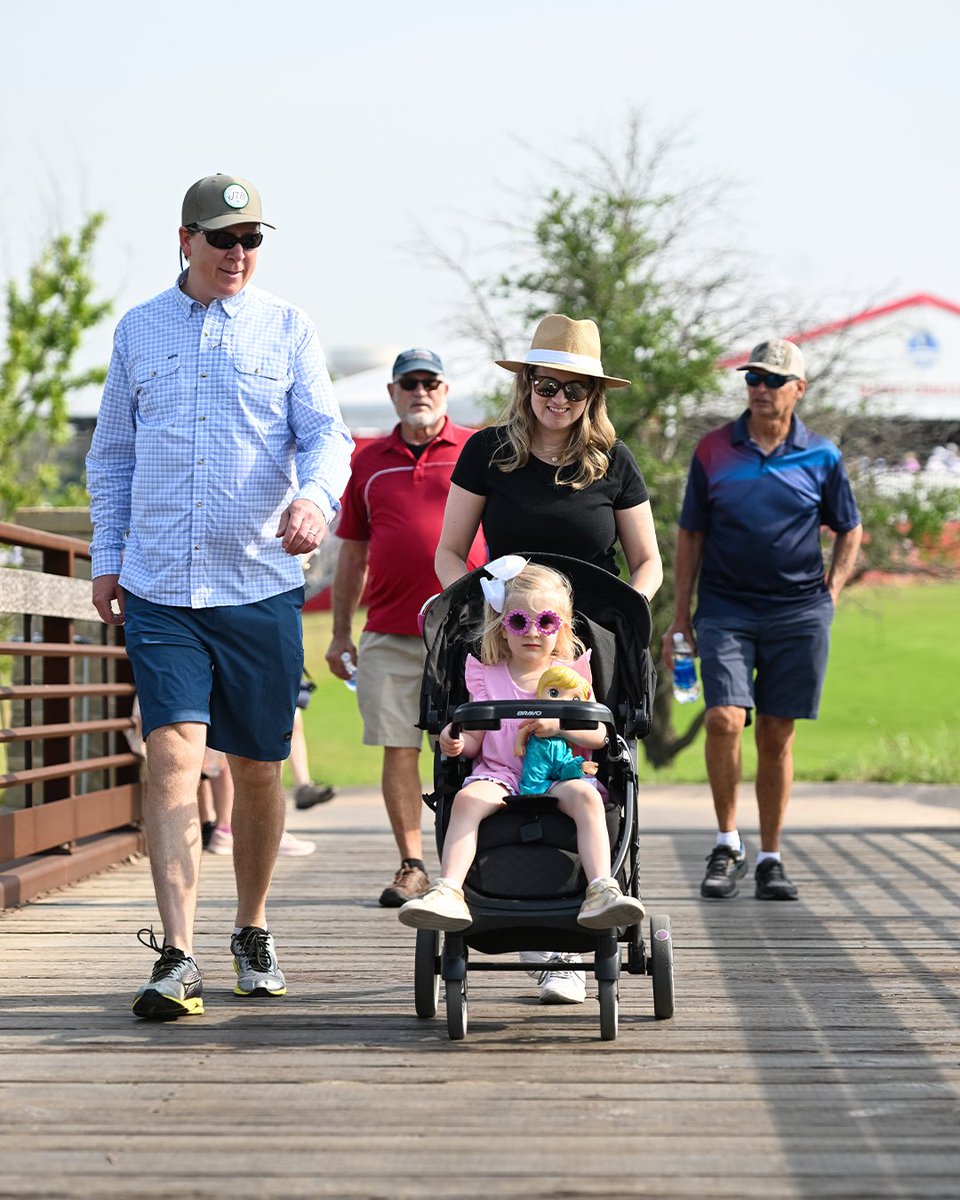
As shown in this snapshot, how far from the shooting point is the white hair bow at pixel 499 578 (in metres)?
4.73

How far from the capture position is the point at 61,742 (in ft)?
25.1

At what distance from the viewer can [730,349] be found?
18875 millimetres

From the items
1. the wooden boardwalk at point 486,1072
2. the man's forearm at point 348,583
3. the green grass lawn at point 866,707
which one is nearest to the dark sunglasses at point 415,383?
the man's forearm at point 348,583

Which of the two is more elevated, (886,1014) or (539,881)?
(539,881)

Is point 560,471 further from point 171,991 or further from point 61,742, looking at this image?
point 61,742

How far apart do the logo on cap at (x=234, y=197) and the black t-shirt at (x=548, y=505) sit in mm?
978

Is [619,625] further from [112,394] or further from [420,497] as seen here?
[420,497]

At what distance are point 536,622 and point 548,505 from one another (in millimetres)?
651

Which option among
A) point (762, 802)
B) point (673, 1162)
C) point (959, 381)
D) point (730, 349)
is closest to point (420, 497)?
point (762, 802)

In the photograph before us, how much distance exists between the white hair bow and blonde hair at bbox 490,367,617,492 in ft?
1.68

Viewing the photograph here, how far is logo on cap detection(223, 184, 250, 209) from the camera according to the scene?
4.80 metres

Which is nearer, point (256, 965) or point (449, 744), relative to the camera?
point (449, 744)

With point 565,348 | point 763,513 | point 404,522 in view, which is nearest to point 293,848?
point 404,522

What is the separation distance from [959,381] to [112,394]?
24128 millimetres
